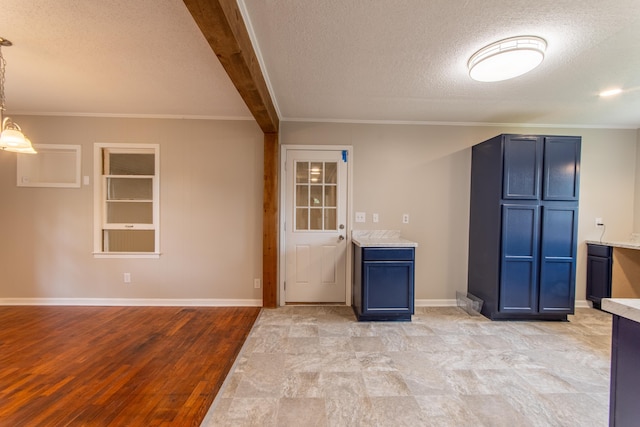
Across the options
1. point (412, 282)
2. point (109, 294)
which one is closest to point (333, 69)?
point (412, 282)

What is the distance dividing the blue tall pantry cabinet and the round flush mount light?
1.11m

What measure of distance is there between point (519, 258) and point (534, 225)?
40 cm

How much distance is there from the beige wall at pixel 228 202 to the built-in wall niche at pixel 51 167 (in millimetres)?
88

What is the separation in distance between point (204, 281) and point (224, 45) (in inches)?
109

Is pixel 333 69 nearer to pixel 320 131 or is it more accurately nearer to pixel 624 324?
pixel 320 131

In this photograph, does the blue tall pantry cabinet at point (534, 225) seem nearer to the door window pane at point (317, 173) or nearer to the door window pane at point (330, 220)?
the door window pane at point (330, 220)

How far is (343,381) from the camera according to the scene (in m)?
1.88

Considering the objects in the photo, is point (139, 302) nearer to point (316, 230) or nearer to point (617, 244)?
point (316, 230)

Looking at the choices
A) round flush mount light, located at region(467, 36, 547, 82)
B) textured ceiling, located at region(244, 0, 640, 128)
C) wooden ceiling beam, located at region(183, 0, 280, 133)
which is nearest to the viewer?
wooden ceiling beam, located at region(183, 0, 280, 133)

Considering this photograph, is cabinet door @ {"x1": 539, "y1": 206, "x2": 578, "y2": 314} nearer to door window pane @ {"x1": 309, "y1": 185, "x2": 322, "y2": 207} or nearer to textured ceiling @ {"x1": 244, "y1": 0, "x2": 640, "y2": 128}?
textured ceiling @ {"x1": 244, "y1": 0, "x2": 640, "y2": 128}

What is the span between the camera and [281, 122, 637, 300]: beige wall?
11.2 feet

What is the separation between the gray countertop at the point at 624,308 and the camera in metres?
0.87

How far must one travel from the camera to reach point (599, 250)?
3275 mm

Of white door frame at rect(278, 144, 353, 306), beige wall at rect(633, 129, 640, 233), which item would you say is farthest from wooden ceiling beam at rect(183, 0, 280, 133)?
beige wall at rect(633, 129, 640, 233)
